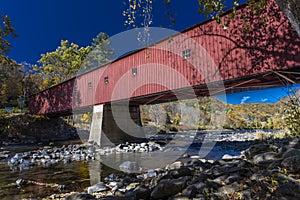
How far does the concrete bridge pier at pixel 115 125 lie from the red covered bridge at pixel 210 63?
0.10m

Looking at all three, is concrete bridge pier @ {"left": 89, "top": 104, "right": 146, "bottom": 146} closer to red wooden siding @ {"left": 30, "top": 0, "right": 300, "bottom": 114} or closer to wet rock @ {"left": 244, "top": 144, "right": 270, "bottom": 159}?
red wooden siding @ {"left": 30, "top": 0, "right": 300, "bottom": 114}

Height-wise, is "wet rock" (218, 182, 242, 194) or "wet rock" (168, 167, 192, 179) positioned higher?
"wet rock" (218, 182, 242, 194)

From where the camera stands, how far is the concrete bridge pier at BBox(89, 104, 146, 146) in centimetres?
1345

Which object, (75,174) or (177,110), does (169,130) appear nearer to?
(177,110)

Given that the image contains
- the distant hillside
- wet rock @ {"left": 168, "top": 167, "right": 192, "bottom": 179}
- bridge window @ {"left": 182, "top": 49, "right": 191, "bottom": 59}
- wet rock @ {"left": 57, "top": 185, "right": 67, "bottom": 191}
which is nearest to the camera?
wet rock @ {"left": 168, "top": 167, "right": 192, "bottom": 179}

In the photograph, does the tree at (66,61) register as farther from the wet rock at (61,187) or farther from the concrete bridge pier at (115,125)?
the wet rock at (61,187)

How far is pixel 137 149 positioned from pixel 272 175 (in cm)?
941

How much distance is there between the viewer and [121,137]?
553 inches

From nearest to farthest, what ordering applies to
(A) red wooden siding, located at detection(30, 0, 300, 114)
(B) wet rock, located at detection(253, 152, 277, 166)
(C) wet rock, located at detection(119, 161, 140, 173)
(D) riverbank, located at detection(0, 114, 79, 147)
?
1. (B) wet rock, located at detection(253, 152, 277, 166)
2. (A) red wooden siding, located at detection(30, 0, 300, 114)
3. (C) wet rock, located at detection(119, 161, 140, 173)
4. (D) riverbank, located at detection(0, 114, 79, 147)

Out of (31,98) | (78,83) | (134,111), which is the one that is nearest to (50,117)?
(31,98)

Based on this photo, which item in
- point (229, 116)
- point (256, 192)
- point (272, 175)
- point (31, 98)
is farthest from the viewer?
point (229, 116)

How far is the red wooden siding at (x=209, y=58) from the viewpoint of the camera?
654 cm

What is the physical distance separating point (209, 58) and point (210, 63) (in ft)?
0.66

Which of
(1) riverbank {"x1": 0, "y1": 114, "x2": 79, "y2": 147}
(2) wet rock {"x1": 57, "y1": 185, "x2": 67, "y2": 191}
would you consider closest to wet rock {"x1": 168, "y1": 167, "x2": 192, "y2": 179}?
(2) wet rock {"x1": 57, "y1": 185, "x2": 67, "y2": 191}
